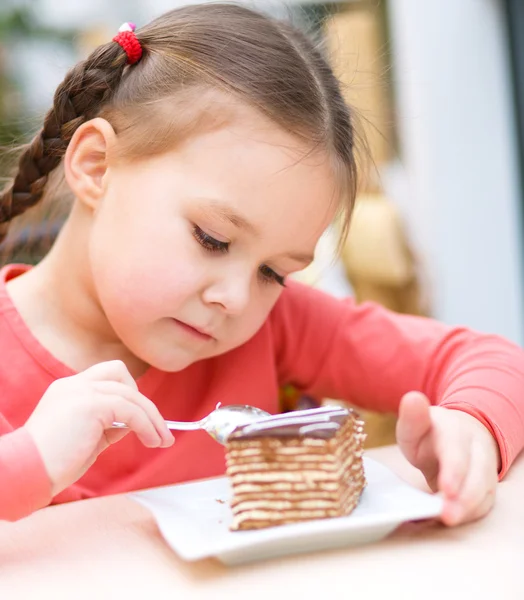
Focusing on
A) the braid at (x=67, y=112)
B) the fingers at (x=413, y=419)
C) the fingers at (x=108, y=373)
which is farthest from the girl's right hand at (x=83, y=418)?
the braid at (x=67, y=112)

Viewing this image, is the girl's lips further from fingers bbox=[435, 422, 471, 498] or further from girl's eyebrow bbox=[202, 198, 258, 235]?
fingers bbox=[435, 422, 471, 498]

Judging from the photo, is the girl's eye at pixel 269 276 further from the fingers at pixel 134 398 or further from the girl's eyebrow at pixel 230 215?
the fingers at pixel 134 398

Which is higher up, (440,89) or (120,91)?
(120,91)

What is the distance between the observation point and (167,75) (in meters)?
1.01

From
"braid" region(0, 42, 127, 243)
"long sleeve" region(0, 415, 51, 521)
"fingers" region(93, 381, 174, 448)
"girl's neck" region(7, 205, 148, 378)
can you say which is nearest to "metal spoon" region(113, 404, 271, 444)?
"fingers" region(93, 381, 174, 448)

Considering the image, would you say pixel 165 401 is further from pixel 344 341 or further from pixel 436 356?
pixel 436 356

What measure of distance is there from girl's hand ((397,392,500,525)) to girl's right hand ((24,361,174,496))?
24 centimetres

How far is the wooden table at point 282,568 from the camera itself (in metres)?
0.60

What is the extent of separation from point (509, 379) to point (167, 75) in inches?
21.9

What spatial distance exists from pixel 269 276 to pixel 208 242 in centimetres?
10

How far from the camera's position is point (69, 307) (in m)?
1.13

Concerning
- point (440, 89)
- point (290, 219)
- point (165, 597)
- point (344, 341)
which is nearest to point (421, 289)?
point (344, 341)

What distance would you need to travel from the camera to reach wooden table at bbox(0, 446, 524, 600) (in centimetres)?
60

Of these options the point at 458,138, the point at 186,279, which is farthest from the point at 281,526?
the point at 458,138
